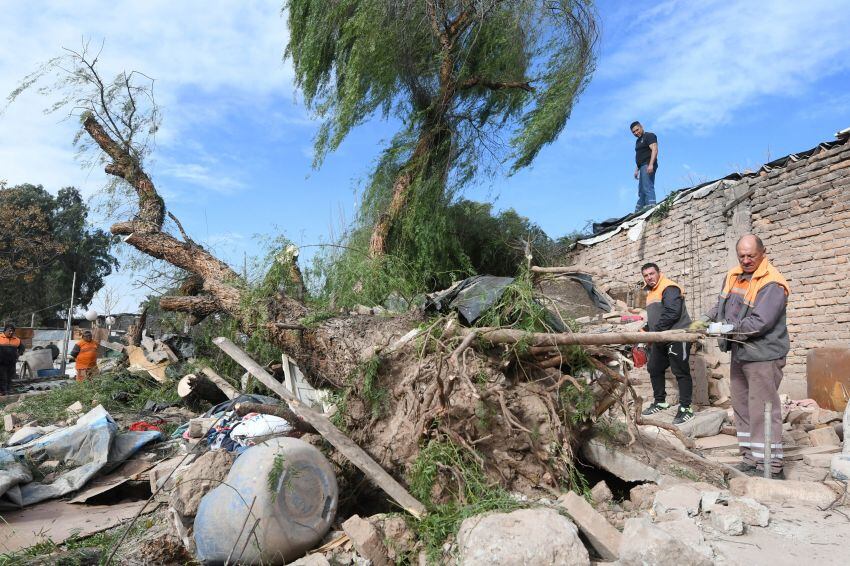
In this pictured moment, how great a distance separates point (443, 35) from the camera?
10945 mm

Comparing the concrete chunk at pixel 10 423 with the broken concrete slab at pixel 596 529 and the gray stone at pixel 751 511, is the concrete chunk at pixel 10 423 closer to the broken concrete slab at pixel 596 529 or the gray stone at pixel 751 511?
the broken concrete slab at pixel 596 529

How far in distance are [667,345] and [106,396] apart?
26.5 ft

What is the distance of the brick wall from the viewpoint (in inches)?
299

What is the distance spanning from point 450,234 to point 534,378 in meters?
7.41

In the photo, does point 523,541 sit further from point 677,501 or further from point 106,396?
point 106,396

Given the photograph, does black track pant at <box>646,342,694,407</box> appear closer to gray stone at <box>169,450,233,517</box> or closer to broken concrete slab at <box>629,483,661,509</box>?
broken concrete slab at <box>629,483,661,509</box>

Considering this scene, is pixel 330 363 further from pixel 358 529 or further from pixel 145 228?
pixel 145 228

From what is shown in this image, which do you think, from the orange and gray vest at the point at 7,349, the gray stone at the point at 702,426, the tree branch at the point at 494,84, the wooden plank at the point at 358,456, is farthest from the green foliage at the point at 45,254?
the gray stone at the point at 702,426

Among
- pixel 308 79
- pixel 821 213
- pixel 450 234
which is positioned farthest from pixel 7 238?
pixel 821 213

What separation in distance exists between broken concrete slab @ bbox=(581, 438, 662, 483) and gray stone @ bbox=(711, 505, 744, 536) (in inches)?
34.5

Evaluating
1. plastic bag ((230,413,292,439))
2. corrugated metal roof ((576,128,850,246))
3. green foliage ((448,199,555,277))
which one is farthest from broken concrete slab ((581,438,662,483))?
green foliage ((448,199,555,277))

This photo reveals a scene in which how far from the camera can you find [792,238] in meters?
8.16

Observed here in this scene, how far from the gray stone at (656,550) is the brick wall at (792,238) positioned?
6358 millimetres

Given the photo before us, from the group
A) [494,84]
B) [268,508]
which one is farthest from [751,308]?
[494,84]
